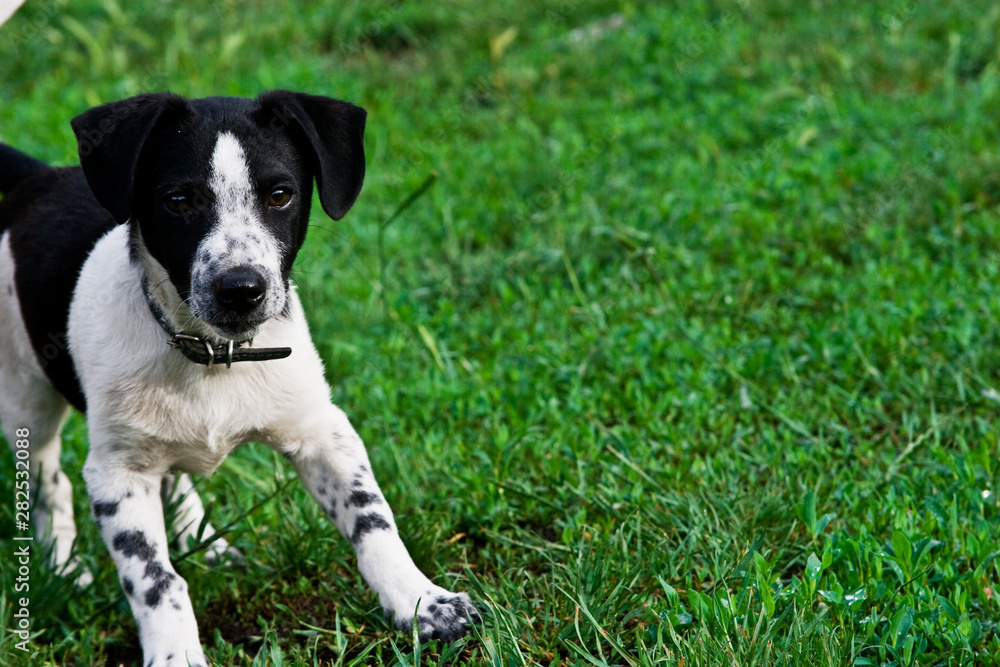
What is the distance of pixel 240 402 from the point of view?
302cm

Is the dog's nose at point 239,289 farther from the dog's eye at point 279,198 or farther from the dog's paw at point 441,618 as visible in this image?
the dog's paw at point 441,618

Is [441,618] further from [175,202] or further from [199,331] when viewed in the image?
[175,202]

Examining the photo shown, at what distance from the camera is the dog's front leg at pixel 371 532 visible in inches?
118

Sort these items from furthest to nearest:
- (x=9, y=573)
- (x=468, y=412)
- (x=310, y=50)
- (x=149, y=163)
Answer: (x=310, y=50), (x=468, y=412), (x=9, y=573), (x=149, y=163)

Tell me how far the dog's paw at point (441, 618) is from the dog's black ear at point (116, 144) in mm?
1367

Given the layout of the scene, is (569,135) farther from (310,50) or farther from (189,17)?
(189,17)

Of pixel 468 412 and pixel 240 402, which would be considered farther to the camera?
pixel 468 412

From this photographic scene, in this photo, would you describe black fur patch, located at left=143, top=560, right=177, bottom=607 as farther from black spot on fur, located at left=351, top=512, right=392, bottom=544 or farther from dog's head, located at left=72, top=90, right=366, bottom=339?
dog's head, located at left=72, top=90, right=366, bottom=339

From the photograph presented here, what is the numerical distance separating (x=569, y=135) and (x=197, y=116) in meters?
4.09

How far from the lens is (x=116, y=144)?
2809mm

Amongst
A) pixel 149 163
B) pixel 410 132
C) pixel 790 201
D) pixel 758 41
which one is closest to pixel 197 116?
pixel 149 163

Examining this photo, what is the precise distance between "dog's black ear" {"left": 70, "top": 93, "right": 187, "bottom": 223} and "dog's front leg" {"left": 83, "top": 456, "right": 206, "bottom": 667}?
76 cm

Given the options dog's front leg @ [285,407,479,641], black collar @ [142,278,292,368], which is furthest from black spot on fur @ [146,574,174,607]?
black collar @ [142,278,292,368]

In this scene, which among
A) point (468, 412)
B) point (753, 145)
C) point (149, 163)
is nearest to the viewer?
point (149, 163)
